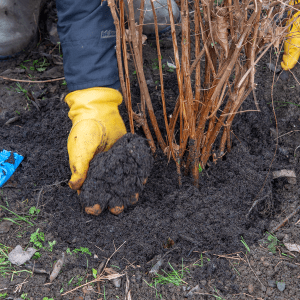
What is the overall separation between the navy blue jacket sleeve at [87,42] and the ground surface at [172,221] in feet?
1.18

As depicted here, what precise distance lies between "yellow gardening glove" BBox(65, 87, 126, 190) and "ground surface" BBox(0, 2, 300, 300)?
0.20m

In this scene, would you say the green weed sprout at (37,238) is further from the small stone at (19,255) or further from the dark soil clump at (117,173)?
the dark soil clump at (117,173)

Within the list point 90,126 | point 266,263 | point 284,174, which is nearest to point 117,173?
point 90,126

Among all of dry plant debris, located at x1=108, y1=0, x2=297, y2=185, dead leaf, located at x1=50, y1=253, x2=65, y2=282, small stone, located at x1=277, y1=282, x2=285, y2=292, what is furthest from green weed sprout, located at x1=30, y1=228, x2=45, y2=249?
small stone, located at x1=277, y1=282, x2=285, y2=292

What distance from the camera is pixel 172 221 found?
147cm

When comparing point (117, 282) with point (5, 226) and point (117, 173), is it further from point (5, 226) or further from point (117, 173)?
point (5, 226)

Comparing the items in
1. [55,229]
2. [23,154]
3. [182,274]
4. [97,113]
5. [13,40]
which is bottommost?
[182,274]

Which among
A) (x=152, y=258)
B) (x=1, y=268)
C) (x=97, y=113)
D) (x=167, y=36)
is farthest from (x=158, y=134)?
(x=167, y=36)

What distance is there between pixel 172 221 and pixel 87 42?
1173mm

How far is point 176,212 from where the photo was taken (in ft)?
4.86

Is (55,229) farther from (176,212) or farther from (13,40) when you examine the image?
(13,40)

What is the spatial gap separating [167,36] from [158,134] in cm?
131

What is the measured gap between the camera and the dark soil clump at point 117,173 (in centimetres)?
141

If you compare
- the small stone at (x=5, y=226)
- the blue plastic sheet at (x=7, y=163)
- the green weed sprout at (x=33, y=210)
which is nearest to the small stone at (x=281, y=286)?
the green weed sprout at (x=33, y=210)
